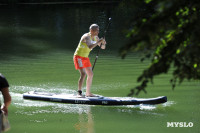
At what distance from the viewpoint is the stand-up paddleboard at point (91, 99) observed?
8428 mm

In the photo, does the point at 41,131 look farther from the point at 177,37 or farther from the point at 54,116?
the point at 177,37

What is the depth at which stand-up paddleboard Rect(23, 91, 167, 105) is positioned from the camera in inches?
332

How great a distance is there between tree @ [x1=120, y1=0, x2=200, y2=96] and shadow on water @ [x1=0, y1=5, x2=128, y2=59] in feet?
36.4

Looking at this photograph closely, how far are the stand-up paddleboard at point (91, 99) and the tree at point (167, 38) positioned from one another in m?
3.85

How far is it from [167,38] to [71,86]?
20.3ft

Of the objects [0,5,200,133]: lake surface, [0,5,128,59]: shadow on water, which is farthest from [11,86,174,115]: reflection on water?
[0,5,128,59]: shadow on water

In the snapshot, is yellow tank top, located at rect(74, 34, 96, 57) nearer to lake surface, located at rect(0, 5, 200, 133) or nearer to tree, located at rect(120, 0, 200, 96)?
lake surface, located at rect(0, 5, 200, 133)

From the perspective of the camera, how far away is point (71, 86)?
407 inches

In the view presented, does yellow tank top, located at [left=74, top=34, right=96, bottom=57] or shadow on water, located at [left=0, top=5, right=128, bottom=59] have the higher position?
shadow on water, located at [left=0, top=5, right=128, bottom=59]

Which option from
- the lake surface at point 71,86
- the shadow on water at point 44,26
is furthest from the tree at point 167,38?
the shadow on water at point 44,26

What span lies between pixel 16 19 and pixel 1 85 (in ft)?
63.9

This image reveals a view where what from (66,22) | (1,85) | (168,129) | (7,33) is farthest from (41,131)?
(66,22)

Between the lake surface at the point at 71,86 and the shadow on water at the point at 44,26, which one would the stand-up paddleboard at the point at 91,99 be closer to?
the lake surface at the point at 71,86

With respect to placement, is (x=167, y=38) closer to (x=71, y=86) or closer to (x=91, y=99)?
(x=91, y=99)
